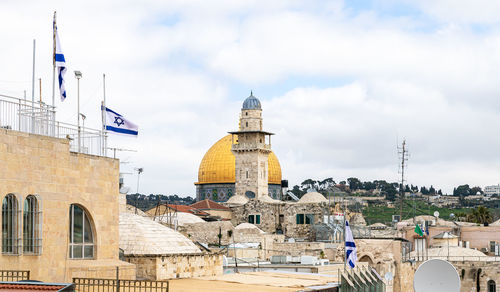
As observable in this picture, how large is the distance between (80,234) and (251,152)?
55.9 m

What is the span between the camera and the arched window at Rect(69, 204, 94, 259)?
76.5 ft

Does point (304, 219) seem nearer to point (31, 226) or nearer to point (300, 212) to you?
point (300, 212)

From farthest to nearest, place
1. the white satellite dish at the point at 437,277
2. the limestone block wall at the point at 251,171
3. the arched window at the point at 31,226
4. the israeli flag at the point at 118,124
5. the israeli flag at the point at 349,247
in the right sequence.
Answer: the limestone block wall at the point at 251,171 < the white satellite dish at the point at 437,277 < the israeli flag at the point at 349,247 < the israeli flag at the point at 118,124 < the arched window at the point at 31,226

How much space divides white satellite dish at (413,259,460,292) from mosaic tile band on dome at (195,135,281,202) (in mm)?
50947

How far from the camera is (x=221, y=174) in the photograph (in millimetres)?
89438

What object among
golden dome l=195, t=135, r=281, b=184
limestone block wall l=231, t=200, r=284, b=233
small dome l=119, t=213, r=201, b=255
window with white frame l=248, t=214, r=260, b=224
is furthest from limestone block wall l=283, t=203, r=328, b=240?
small dome l=119, t=213, r=201, b=255

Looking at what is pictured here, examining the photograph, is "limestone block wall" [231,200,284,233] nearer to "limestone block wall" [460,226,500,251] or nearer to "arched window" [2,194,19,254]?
"limestone block wall" [460,226,500,251]

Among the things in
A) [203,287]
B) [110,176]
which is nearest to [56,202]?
[110,176]

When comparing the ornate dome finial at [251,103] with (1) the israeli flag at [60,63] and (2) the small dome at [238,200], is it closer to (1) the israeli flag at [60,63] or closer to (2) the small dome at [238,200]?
(2) the small dome at [238,200]

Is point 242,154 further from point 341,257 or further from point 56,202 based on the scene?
point 56,202

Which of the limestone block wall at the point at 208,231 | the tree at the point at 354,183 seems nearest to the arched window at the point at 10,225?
the limestone block wall at the point at 208,231

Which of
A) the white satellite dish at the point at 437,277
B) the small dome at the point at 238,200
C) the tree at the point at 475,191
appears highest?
the tree at the point at 475,191

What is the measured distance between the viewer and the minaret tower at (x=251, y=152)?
78.6 metres

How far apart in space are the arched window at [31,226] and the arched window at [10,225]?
1.16 feet
